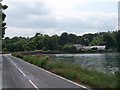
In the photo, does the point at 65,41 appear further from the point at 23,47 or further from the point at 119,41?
the point at 119,41

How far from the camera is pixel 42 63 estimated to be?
45.9 m

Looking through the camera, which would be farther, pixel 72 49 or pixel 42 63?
pixel 72 49

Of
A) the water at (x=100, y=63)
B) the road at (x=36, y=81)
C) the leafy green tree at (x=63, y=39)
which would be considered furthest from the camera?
the leafy green tree at (x=63, y=39)

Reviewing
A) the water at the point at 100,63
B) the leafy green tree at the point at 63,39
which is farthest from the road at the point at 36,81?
the leafy green tree at the point at 63,39

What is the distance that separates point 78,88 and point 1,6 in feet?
154

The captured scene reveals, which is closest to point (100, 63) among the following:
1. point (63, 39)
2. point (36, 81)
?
point (36, 81)

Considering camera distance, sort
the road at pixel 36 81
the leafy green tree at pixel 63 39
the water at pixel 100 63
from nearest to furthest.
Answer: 1. the road at pixel 36 81
2. the water at pixel 100 63
3. the leafy green tree at pixel 63 39

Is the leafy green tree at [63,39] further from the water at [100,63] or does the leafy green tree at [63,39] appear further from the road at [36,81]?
the road at [36,81]

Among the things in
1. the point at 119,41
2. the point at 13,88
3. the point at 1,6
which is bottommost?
the point at 13,88

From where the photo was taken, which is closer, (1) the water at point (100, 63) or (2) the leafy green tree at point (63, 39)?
(1) the water at point (100, 63)

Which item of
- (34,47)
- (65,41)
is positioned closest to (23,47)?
(34,47)

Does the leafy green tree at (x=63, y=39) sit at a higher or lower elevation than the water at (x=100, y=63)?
higher

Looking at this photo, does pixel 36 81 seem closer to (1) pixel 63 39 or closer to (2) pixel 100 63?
(2) pixel 100 63

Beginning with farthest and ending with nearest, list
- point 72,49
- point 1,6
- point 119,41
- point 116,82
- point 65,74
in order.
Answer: point 72,49 < point 1,6 < point 65,74 < point 119,41 < point 116,82
